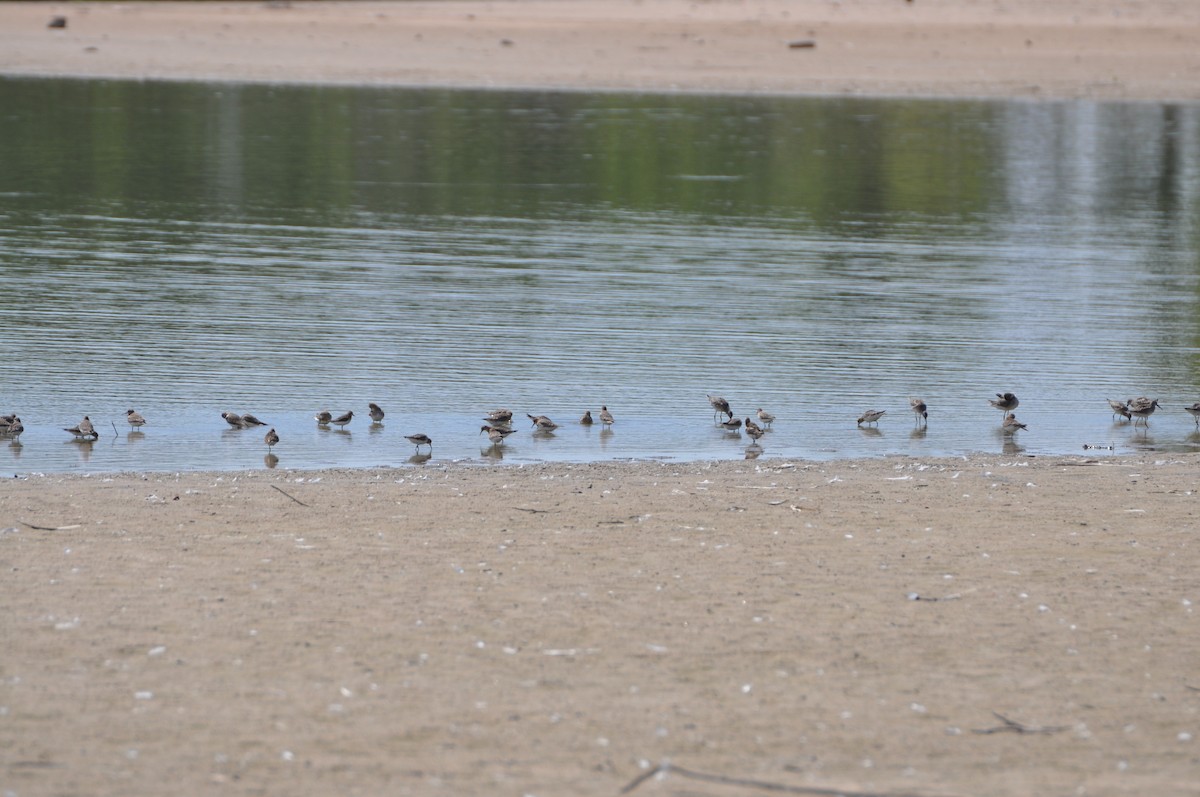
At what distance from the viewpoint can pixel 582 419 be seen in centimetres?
1661

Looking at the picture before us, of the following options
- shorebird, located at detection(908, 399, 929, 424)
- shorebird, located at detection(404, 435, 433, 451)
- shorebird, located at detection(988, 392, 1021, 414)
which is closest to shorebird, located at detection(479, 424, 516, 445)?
shorebird, located at detection(404, 435, 433, 451)

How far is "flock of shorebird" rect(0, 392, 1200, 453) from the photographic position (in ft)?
50.5

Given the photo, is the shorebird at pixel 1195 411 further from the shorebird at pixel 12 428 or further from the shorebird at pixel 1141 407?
the shorebird at pixel 12 428

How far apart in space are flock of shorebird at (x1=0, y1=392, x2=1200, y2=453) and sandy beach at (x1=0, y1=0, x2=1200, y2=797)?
130cm

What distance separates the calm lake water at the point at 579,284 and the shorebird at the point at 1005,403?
19 cm

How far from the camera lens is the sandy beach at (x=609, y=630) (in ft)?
26.3

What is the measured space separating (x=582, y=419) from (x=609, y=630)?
697 cm

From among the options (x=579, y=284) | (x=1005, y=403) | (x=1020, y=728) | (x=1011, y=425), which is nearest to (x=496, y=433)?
(x=1011, y=425)

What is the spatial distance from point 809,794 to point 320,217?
82.6 ft

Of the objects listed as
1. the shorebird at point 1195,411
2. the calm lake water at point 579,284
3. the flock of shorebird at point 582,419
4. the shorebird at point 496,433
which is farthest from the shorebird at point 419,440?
the shorebird at point 1195,411

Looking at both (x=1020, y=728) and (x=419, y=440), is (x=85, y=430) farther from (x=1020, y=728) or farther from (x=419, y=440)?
(x=1020, y=728)

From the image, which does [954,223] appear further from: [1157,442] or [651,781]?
[651,781]

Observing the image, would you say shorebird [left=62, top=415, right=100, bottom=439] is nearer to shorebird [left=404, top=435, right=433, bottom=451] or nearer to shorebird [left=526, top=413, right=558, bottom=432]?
shorebird [left=404, top=435, right=433, bottom=451]

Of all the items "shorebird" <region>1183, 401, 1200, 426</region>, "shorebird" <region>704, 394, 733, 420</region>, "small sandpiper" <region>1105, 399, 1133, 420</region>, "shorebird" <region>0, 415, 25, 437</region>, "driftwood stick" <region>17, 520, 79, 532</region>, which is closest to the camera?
"driftwood stick" <region>17, 520, 79, 532</region>
